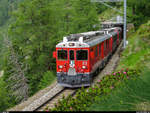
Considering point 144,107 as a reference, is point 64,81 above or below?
below

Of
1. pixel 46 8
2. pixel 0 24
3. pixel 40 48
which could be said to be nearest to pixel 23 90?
pixel 40 48

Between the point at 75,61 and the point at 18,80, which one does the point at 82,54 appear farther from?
the point at 18,80

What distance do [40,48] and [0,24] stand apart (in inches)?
4998

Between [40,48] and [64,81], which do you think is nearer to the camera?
[64,81]

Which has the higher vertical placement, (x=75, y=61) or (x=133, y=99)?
(x=133, y=99)

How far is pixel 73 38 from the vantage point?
11.7 meters

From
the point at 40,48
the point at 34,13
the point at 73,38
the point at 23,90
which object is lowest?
the point at 23,90

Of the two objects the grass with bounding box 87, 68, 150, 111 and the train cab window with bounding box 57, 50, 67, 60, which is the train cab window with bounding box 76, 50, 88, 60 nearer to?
the train cab window with bounding box 57, 50, 67, 60

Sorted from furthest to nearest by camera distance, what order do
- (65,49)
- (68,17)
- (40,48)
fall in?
1. (68,17)
2. (40,48)
3. (65,49)

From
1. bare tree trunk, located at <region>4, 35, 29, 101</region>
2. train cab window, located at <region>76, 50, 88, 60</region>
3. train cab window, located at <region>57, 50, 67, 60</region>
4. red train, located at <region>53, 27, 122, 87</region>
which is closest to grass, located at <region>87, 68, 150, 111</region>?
red train, located at <region>53, 27, 122, 87</region>

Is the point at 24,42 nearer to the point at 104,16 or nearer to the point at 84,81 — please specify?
the point at 84,81

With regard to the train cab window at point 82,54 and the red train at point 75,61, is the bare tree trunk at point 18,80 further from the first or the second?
the train cab window at point 82,54

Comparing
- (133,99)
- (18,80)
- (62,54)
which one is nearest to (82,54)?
(62,54)

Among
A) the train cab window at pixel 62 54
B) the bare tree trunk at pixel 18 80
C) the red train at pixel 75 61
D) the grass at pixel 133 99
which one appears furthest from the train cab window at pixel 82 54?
the bare tree trunk at pixel 18 80
